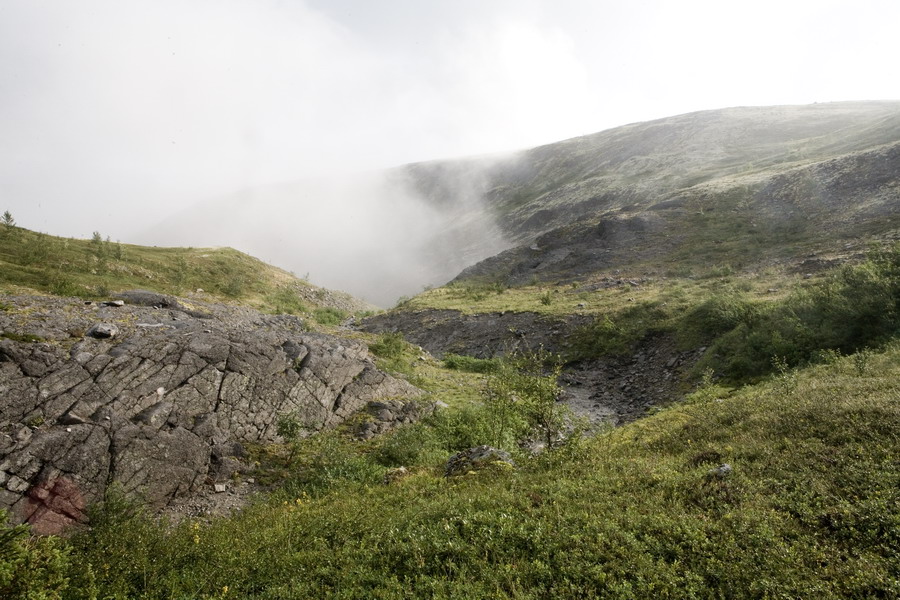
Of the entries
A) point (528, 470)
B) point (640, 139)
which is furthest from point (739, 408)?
point (640, 139)

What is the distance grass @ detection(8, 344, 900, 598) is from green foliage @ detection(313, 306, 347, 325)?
135ft

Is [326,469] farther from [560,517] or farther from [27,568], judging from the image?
[560,517]

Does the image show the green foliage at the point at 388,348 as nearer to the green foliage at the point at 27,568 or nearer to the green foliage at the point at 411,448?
the green foliage at the point at 411,448

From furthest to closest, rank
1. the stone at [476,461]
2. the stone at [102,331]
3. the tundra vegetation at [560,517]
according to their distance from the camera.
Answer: the stone at [102,331]
the stone at [476,461]
the tundra vegetation at [560,517]

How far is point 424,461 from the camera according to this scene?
15789 mm

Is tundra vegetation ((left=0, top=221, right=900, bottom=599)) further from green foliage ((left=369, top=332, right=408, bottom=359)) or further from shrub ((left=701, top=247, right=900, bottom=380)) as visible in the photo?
green foliage ((left=369, top=332, right=408, bottom=359))

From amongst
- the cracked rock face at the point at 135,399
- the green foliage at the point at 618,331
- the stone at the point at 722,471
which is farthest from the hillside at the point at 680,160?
the cracked rock face at the point at 135,399

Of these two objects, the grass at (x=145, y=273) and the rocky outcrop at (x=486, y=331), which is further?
the rocky outcrop at (x=486, y=331)

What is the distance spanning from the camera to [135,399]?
44.5ft

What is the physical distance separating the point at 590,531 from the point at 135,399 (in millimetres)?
14829

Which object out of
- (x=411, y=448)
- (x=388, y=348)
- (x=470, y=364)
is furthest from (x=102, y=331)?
(x=470, y=364)

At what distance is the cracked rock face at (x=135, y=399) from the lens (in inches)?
408

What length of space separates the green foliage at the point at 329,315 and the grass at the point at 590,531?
4110cm

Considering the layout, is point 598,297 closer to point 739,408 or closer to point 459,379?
point 459,379
